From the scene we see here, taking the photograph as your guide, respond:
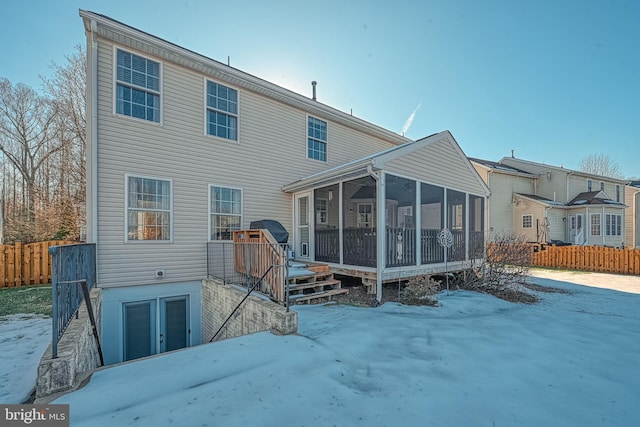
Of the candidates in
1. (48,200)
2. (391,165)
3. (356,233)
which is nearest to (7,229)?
(48,200)

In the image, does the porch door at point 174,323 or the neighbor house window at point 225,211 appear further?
the neighbor house window at point 225,211

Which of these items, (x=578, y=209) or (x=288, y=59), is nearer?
(x=288, y=59)

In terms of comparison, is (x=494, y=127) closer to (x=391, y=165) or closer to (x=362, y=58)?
(x=362, y=58)

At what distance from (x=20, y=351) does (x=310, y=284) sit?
15.0ft

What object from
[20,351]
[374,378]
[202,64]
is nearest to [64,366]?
[20,351]

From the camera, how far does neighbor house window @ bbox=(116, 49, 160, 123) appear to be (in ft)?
21.6

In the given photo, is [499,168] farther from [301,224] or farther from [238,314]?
[238,314]

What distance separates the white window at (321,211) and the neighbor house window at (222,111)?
10.7 ft

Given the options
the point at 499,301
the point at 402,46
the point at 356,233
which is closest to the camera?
the point at 499,301

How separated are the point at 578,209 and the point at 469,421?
908 inches

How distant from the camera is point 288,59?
33.8 ft

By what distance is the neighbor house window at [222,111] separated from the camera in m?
7.91

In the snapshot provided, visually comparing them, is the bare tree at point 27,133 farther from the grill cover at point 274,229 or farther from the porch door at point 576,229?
the porch door at point 576,229

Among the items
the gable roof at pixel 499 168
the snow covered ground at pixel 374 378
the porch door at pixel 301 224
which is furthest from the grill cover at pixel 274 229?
the gable roof at pixel 499 168
